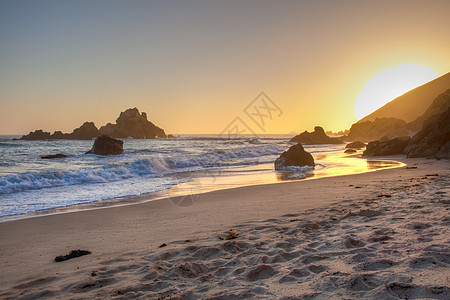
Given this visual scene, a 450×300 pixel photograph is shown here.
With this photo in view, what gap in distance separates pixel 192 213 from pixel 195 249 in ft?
8.76

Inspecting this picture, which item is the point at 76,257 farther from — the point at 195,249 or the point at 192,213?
the point at 192,213

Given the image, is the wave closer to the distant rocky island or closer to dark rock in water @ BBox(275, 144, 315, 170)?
dark rock in water @ BBox(275, 144, 315, 170)

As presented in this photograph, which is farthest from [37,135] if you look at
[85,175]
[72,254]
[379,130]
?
[379,130]

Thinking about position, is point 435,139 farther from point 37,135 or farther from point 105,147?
point 37,135

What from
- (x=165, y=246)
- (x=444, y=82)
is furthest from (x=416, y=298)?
(x=444, y=82)

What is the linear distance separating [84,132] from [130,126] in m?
16.9

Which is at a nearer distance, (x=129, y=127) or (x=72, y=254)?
(x=72, y=254)

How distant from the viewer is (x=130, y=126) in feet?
323

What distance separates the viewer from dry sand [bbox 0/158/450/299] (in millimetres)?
2906

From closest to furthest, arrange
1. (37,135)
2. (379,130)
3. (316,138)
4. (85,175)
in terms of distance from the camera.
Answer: (85,175) < (316,138) < (37,135) < (379,130)

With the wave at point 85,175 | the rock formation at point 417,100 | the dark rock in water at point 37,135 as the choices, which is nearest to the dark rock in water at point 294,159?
the wave at point 85,175

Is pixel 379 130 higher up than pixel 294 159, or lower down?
higher up

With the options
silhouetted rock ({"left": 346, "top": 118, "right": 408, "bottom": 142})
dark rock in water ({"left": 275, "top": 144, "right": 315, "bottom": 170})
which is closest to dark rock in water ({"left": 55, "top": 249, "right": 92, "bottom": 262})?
dark rock in water ({"left": 275, "top": 144, "right": 315, "bottom": 170})

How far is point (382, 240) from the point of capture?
397cm
